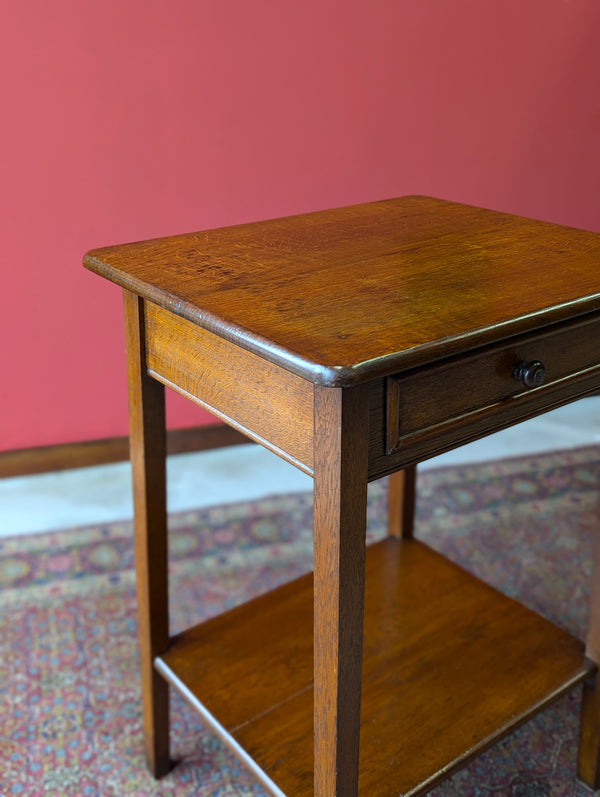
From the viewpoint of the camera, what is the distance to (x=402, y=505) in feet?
7.03

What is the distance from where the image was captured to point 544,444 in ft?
10.5

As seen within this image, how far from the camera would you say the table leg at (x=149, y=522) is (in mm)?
1492

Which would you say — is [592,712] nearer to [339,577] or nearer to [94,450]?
[339,577]

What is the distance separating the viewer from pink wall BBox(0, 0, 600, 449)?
2631mm

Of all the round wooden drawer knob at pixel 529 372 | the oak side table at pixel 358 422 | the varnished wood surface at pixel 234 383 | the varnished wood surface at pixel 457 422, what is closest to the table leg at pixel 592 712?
the oak side table at pixel 358 422

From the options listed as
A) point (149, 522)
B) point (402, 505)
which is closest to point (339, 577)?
point (149, 522)

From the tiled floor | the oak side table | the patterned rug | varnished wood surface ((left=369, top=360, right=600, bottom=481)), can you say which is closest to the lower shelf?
the oak side table

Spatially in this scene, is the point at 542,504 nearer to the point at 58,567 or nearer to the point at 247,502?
the point at 247,502

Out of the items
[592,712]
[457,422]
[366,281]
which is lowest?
[592,712]

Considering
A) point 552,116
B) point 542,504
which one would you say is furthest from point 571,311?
point 552,116

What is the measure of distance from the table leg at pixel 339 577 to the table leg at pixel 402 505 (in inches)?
34.8

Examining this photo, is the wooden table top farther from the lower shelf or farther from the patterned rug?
the patterned rug

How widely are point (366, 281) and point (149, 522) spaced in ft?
2.04

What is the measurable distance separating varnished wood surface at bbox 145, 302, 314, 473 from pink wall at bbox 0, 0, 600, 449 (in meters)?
1.47
